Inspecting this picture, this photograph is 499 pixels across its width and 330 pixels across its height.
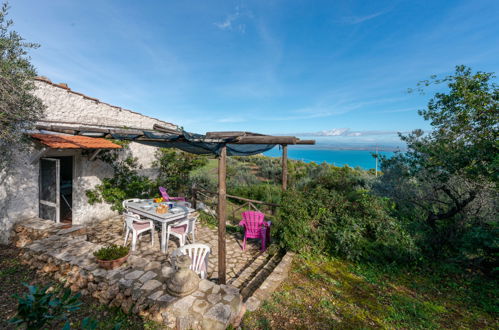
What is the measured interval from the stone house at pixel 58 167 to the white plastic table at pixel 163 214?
1.94 metres

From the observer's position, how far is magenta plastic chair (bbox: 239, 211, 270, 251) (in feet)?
16.8

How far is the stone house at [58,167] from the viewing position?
4.99 m

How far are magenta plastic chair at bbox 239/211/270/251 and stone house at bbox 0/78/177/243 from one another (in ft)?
13.8

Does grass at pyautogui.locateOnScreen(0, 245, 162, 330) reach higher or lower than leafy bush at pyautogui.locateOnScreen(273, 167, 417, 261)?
lower

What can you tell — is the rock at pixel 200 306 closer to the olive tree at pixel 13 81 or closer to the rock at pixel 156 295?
the rock at pixel 156 295

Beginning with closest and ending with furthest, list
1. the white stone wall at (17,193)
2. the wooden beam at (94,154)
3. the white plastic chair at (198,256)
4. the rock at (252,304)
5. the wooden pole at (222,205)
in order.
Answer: the rock at (252,304) < the wooden pole at (222,205) < the white plastic chair at (198,256) < the white stone wall at (17,193) < the wooden beam at (94,154)

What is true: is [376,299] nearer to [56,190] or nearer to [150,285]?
[150,285]

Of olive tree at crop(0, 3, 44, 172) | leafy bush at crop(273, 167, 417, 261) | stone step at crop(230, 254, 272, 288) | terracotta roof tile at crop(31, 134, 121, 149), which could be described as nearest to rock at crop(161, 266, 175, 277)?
stone step at crop(230, 254, 272, 288)

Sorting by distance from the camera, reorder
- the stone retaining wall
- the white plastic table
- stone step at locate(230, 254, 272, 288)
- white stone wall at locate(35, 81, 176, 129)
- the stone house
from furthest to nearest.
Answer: white stone wall at locate(35, 81, 176, 129) → the stone house → the white plastic table → stone step at locate(230, 254, 272, 288) → the stone retaining wall

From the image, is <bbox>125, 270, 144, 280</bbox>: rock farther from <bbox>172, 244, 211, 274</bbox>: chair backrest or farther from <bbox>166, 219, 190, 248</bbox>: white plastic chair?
<bbox>166, 219, 190, 248</bbox>: white plastic chair

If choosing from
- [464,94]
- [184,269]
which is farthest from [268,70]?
[184,269]

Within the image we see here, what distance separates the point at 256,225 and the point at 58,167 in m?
5.58

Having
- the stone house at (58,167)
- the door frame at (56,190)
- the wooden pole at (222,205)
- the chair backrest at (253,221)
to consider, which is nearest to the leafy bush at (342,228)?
the chair backrest at (253,221)

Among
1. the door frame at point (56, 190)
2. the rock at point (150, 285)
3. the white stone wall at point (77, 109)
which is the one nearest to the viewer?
the rock at point (150, 285)
